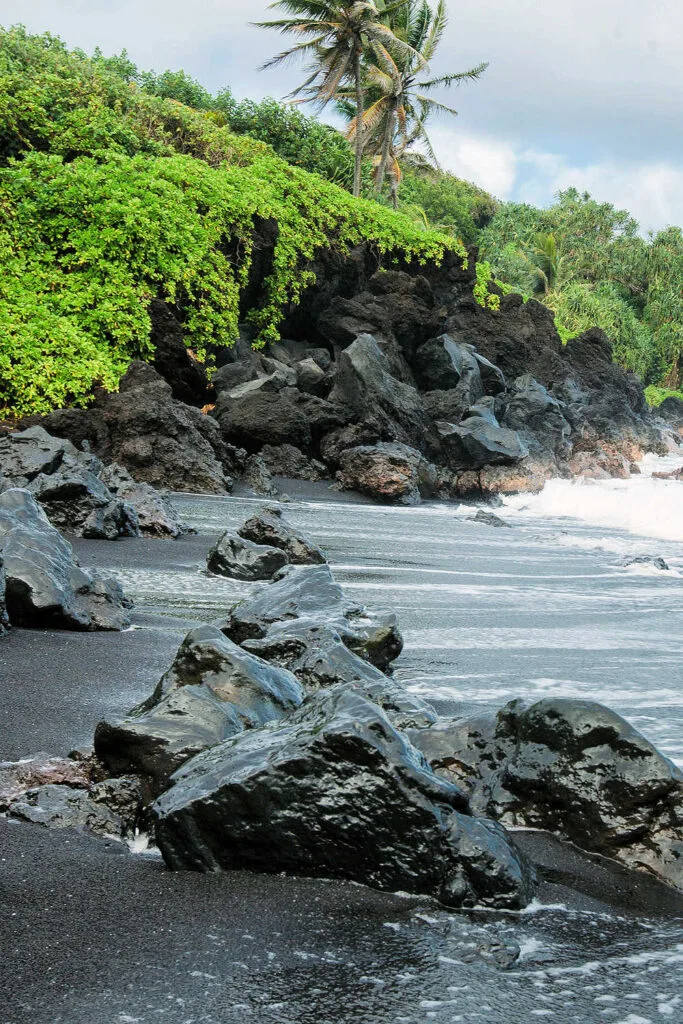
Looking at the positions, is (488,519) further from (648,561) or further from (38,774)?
(38,774)

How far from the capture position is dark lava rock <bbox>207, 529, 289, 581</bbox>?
689 centimetres

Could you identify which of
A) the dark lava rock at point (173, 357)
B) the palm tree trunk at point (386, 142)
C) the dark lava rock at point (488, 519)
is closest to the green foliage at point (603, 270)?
the palm tree trunk at point (386, 142)

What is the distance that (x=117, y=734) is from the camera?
2.86m

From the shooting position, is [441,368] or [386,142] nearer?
[441,368]

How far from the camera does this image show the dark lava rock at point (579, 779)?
2723 millimetres

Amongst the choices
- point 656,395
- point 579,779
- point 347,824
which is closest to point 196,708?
point 347,824

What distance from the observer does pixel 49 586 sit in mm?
4723

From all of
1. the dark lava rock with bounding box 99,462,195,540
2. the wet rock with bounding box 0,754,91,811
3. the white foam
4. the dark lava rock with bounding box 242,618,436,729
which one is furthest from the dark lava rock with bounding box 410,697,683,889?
the white foam

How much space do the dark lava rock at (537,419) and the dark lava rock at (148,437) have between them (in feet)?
32.4

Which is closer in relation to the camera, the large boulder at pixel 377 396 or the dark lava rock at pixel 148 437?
the dark lava rock at pixel 148 437

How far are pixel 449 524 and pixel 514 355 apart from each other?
13.8 metres

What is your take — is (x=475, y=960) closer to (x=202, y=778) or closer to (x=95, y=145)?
(x=202, y=778)

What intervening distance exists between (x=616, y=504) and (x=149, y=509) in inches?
426

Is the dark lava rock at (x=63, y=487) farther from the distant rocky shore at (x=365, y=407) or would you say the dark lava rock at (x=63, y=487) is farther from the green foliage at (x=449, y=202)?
the green foliage at (x=449, y=202)
